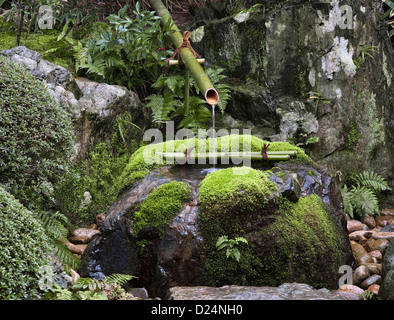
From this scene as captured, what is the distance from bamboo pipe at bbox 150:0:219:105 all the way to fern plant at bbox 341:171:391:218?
7.94ft

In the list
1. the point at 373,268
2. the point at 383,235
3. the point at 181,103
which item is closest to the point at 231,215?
the point at 373,268

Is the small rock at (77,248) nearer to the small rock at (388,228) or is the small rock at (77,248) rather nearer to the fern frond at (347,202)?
the fern frond at (347,202)

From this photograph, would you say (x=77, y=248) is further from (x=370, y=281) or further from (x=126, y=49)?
(x=126, y=49)

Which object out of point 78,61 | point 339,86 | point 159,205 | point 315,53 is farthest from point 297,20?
point 159,205

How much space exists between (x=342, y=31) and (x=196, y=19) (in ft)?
8.43

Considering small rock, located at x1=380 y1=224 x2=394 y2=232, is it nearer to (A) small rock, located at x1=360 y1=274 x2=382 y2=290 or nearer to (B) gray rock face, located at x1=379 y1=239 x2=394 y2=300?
(A) small rock, located at x1=360 y1=274 x2=382 y2=290

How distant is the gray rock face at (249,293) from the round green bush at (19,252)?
41.3 inches

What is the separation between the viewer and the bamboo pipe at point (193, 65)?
18.8 feet

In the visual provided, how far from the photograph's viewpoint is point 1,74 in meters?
4.42

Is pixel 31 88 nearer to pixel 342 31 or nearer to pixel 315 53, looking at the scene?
pixel 315 53

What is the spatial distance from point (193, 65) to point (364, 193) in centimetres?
305

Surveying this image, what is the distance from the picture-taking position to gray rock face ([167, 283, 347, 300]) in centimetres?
337

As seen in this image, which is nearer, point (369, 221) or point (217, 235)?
point (217, 235)

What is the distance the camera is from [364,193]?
20.9 ft
